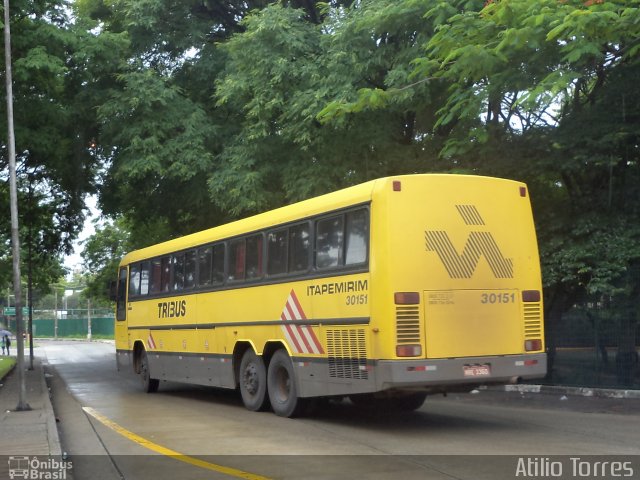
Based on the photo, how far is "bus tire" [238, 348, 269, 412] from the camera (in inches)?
545

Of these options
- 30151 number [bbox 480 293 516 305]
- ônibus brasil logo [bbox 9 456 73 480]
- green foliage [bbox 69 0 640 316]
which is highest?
green foliage [bbox 69 0 640 316]

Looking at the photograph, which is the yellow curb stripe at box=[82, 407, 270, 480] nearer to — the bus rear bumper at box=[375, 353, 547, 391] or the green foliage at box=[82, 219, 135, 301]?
the bus rear bumper at box=[375, 353, 547, 391]

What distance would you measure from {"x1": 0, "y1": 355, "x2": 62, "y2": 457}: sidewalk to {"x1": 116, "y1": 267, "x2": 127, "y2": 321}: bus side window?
2938 mm

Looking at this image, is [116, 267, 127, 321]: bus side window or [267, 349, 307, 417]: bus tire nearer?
[267, 349, 307, 417]: bus tire

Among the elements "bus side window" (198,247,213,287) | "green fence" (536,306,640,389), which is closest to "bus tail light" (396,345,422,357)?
"bus side window" (198,247,213,287)

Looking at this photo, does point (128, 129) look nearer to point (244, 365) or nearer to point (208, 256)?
point (208, 256)

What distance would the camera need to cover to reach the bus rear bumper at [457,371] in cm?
1041

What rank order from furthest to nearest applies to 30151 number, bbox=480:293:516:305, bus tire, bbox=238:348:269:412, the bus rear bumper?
bus tire, bbox=238:348:269:412
30151 number, bbox=480:293:516:305
the bus rear bumper

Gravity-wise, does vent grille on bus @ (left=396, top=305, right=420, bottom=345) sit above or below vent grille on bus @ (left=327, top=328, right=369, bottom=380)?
above

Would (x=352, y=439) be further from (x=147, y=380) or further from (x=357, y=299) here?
(x=147, y=380)

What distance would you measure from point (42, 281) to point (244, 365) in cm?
2593

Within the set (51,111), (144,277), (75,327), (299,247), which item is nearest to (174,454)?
(299,247)

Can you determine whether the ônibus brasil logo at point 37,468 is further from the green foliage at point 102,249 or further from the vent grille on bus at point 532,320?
the green foliage at point 102,249

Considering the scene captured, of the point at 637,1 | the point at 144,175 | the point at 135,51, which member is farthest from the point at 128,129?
the point at 637,1
